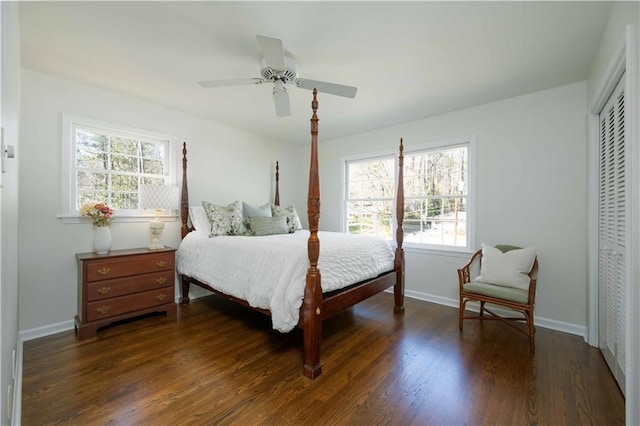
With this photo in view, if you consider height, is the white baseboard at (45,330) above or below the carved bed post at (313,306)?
below

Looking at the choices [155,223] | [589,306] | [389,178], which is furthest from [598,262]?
[155,223]

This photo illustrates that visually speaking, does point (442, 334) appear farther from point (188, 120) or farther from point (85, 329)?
point (188, 120)

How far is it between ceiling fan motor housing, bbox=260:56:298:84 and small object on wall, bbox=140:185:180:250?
5.55ft

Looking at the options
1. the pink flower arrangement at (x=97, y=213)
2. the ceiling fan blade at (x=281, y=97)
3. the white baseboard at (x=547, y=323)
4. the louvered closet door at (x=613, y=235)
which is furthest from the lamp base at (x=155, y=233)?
the louvered closet door at (x=613, y=235)

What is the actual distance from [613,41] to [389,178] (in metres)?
2.56

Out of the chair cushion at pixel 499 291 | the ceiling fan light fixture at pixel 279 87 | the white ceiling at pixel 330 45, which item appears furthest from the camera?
the chair cushion at pixel 499 291

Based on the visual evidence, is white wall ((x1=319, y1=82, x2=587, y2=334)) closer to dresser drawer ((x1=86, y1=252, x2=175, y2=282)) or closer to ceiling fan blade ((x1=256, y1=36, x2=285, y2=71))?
ceiling fan blade ((x1=256, y1=36, x2=285, y2=71))

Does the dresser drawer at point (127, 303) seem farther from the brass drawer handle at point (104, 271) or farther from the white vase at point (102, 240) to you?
the white vase at point (102, 240)

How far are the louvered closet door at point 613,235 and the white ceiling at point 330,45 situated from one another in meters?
0.60

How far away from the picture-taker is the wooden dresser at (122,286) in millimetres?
2508

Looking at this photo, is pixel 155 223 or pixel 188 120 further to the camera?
pixel 188 120

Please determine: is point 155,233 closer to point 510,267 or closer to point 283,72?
point 283,72

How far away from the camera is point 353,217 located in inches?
178

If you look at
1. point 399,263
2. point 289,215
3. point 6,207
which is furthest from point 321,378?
point 289,215
